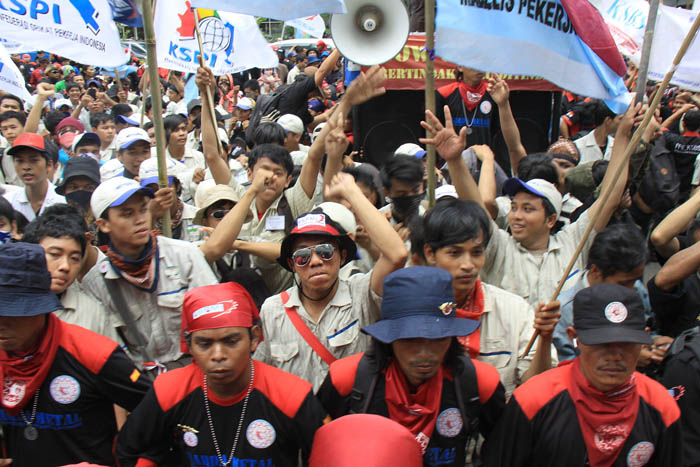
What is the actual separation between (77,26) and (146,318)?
299cm

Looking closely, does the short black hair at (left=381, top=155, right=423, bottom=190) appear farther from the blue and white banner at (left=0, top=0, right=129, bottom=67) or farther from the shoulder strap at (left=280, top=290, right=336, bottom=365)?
the blue and white banner at (left=0, top=0, right=129, bottom=67)

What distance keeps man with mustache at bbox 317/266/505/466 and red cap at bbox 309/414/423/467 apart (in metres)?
0.66

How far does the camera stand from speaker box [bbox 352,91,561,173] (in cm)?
750

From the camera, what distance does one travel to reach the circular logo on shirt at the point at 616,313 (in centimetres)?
226

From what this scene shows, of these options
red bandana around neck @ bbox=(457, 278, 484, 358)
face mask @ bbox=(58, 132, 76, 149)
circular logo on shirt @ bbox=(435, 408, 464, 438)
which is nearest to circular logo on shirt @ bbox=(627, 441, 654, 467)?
circular logo on shirt @ bbox=(435, 408, 464, 438)

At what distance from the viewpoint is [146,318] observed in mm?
3219

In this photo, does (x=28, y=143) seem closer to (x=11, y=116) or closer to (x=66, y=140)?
(x=11, y=116)

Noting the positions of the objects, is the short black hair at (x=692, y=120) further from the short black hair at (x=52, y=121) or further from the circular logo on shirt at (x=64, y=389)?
the short black hair at (x=52, y=121)

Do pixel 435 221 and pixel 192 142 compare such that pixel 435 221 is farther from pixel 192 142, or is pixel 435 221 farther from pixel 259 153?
pixel 192 142

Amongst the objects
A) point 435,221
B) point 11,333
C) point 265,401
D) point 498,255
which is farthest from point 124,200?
point 498,255

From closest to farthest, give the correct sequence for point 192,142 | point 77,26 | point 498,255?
point 498,255
point 77,26
point 192,142

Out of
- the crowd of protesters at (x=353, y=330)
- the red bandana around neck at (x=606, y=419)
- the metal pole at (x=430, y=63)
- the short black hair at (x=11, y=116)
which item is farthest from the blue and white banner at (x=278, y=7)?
Result: the short black hair at (x=11, y=116)

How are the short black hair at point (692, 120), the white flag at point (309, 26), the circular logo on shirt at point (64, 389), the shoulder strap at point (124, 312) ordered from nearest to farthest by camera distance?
1. the circular logo on shirt at point (64, 389)
2. the shoulder strap at point (124, 312)
3. the short black hair at point (692, 120)
4. the white flag at point (309, 26)

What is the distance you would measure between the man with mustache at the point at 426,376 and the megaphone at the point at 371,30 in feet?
6.76
